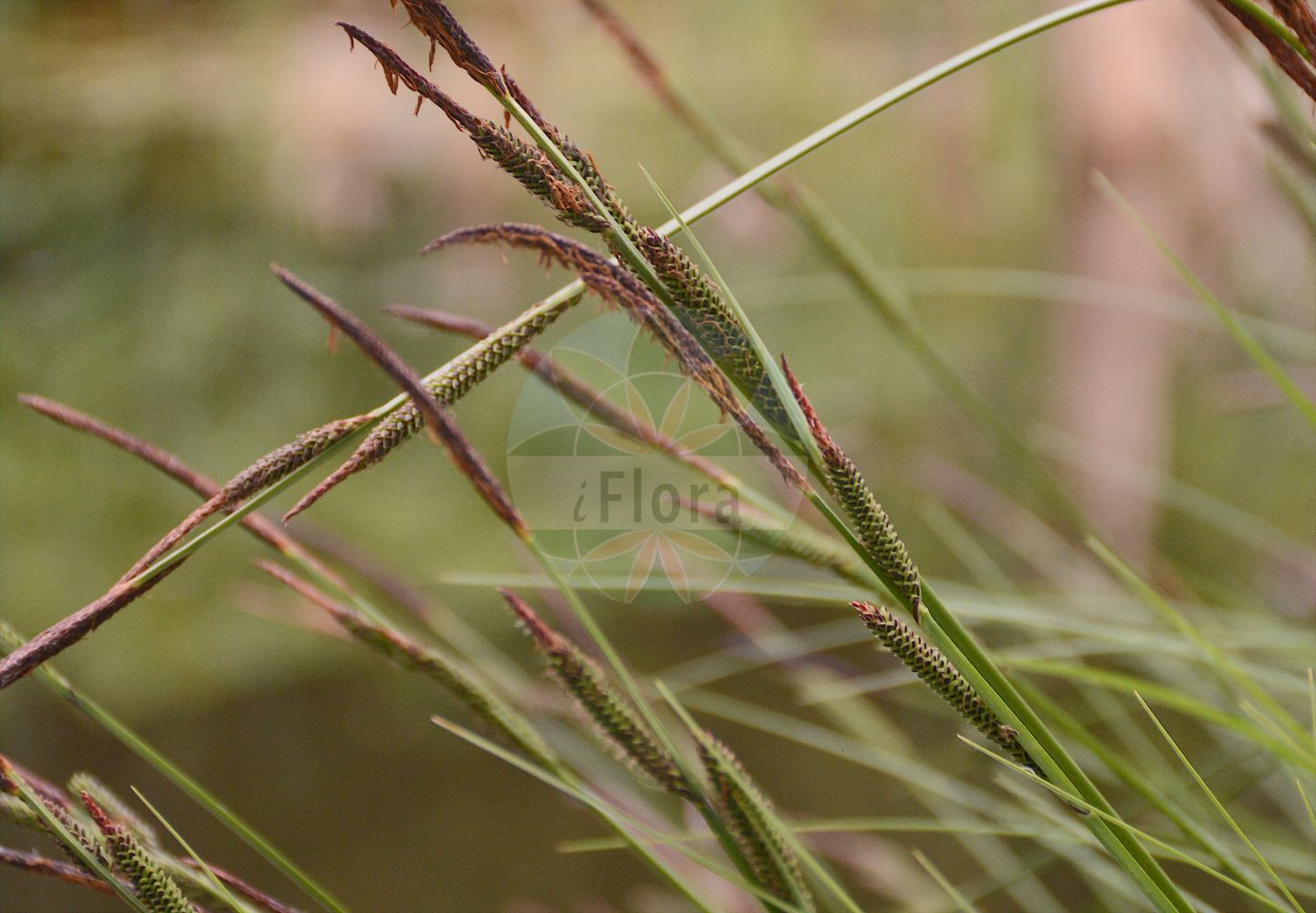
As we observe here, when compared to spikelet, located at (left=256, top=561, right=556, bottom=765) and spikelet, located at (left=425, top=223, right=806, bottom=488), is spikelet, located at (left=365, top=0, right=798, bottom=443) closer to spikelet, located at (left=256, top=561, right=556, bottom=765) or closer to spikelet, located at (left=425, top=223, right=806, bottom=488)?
spikelet, located at (left=425, top=223, right=806, bottom=488)

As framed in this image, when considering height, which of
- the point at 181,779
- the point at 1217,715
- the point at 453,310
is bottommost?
the point at 1217,715

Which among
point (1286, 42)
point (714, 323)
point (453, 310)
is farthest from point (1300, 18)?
point (453, 310)

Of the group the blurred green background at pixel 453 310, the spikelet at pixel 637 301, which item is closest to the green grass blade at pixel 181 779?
the spikelet at pixel 637 301

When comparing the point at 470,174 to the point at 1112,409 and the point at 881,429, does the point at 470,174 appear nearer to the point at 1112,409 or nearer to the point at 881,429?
the point at 881,429

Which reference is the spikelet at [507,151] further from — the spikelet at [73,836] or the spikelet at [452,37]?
the spikelet at [73,836]

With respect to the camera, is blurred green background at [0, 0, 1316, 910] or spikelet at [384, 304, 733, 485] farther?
blurred green background at [0, 0, 1316, 910]

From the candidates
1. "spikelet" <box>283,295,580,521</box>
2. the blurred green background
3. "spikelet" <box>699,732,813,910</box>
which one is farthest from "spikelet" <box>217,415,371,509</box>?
the blurred green background

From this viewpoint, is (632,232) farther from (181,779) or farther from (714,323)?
(181,779)
